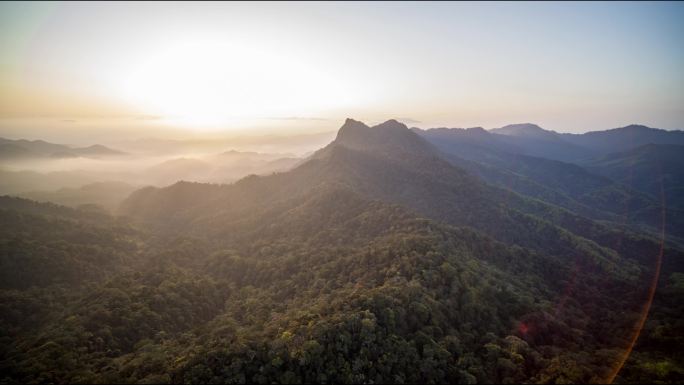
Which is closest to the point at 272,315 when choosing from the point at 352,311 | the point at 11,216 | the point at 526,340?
the point at 352,311

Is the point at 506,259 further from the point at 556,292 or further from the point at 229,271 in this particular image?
the point at 229,271

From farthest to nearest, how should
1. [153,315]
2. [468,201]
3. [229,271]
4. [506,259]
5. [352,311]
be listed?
[468,201] < [229,271] < [506,259] < [153,315] < [352,311]

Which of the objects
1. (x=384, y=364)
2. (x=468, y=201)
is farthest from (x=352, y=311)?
(x=468, y=201)

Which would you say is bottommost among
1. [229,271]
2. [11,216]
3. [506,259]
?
[229,271]

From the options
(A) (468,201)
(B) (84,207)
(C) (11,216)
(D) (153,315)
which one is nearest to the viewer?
(D) (153,315)

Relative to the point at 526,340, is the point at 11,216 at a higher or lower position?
higher

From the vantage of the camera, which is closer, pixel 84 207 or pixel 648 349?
A: pixel 648 349
